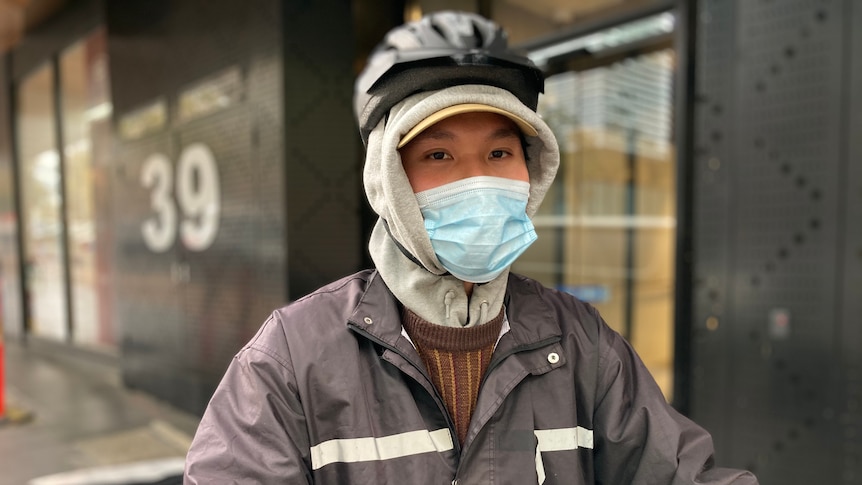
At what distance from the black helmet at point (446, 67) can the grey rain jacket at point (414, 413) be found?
405 millimetres

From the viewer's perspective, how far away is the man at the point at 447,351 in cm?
110

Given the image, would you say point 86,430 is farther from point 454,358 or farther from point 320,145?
point 454,358

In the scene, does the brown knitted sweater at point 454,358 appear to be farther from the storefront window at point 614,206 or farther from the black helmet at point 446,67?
the storefront window at point 614,206

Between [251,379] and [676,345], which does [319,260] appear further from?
[251,379]

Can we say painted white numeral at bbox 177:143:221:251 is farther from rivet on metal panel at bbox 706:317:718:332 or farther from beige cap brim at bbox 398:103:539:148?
beige cap brim at bbox 398:103:539:148

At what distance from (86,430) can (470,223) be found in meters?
4.86

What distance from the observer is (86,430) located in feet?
15.7

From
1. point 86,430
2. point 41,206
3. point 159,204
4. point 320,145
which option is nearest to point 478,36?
point 320,145

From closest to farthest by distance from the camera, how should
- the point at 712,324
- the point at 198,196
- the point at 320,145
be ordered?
the point at 712,324 < the point at 320,145 < the point at 198,196

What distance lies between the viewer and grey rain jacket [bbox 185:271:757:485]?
1.07m

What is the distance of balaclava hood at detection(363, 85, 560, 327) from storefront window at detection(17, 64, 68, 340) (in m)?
9.12

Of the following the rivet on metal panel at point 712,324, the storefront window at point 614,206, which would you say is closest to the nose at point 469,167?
the rivet on metal panel at point 712,324

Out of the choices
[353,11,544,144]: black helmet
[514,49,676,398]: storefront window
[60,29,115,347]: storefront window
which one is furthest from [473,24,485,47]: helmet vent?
[60,29,115,347]: storefront window

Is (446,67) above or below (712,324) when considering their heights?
above
